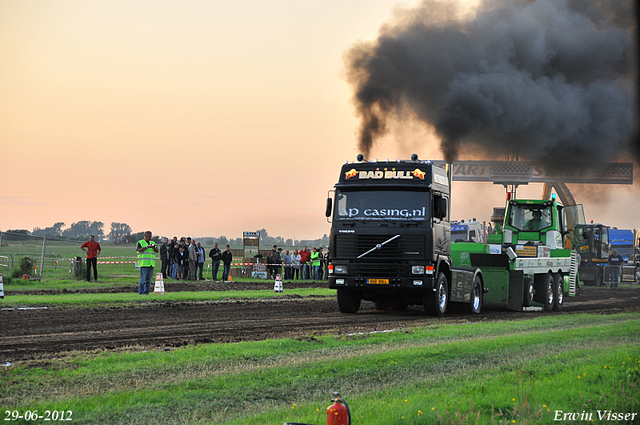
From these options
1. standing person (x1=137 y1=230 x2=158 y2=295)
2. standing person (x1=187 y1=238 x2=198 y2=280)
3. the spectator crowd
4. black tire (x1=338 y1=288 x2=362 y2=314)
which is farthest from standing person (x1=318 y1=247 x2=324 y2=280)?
black tire (x1=338 y1=288 x2=362 y2=314)

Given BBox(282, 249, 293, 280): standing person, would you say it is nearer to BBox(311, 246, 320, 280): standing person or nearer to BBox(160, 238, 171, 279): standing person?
BBox(311, 246, 320, 280): standing person

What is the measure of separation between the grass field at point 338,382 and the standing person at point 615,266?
30.5 m

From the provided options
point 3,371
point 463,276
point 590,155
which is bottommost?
point 3,371

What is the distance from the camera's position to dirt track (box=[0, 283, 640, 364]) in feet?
35.3

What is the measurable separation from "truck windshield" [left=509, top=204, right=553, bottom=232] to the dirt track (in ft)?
11.1

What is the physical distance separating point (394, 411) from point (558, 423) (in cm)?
134

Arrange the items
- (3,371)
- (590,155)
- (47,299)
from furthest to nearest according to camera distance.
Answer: (590,155) < (47,299) < (3,371)

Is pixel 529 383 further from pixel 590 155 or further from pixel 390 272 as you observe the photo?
pixel 590 155

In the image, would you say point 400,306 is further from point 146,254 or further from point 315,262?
point 315,262

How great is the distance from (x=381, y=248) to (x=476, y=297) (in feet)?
13.4

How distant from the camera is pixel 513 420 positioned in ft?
19.1

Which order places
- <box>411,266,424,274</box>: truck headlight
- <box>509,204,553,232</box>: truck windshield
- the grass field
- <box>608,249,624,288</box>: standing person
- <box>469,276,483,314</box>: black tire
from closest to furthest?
the grass field → <box>411,266,424,274</box>: truck headlight → <box>469,276,483,314</box>: black tire → <box>509,204,553,232</box>: truck windshield → <box>608,249,624,288</box>: standing person

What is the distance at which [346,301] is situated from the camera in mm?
17766

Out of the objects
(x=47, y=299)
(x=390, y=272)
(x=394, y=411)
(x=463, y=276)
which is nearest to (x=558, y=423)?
(x=394, y=411)
